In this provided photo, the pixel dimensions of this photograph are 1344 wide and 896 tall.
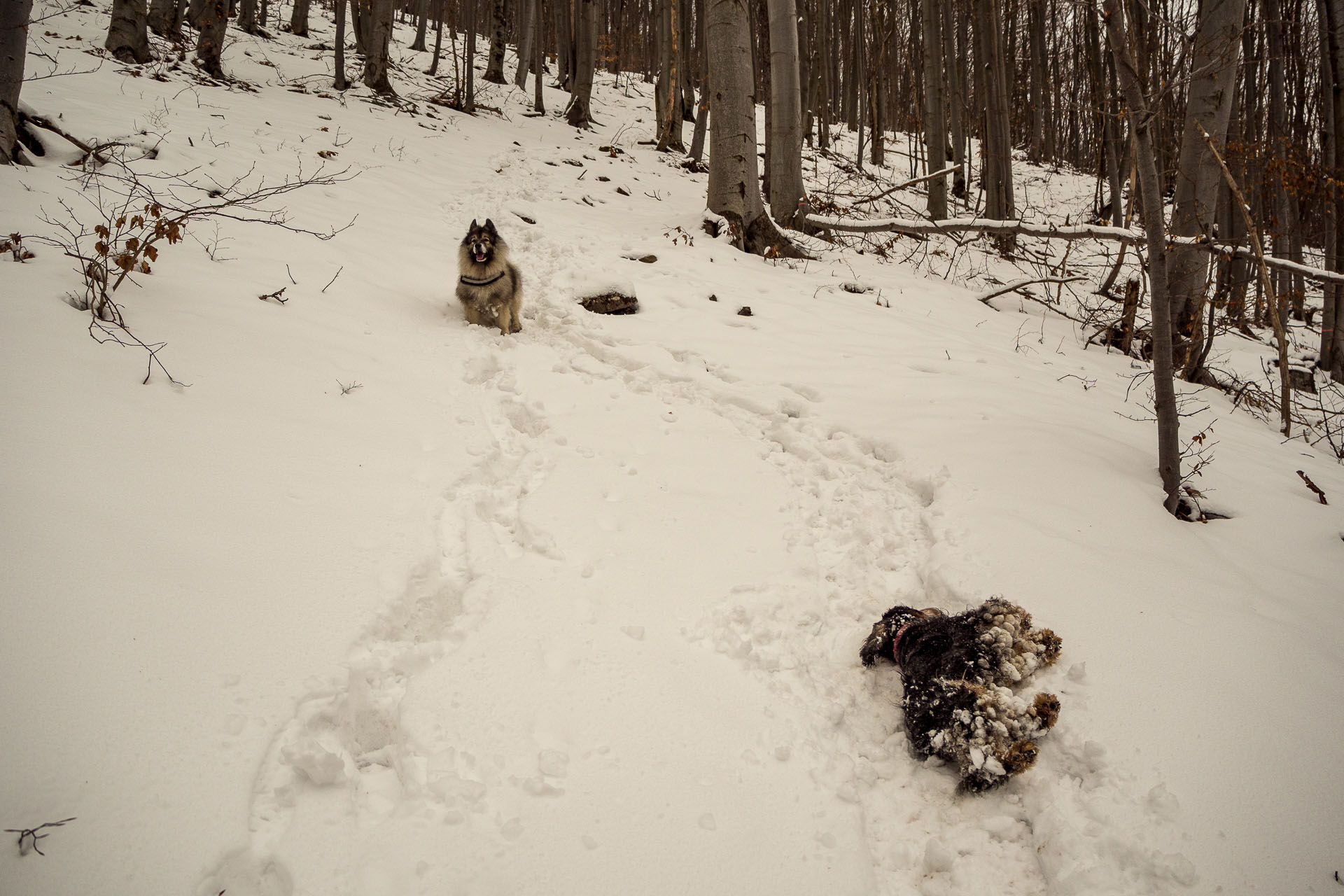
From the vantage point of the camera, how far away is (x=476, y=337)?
5.02 metres

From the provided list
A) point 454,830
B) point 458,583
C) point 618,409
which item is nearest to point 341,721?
point 454,830

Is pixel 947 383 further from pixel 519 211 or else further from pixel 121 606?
pixel 519 211

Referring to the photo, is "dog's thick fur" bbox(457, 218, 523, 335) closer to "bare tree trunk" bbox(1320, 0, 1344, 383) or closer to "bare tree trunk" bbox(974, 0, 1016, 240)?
"bare tree trunk" bbox(1320, 0, 1344, 383)

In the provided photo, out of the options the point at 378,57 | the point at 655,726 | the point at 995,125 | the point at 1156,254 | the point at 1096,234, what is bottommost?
the point at 655,726

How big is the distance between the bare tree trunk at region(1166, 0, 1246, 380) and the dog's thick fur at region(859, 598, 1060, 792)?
15.7 ft

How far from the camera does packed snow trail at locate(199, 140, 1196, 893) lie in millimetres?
1646

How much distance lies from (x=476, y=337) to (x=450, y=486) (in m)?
2.25

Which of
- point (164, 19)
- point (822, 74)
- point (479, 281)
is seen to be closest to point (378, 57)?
point (164, 19)

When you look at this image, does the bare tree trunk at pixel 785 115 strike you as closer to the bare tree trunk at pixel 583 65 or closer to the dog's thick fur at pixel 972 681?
the dog's thick fur at pixel 972 681

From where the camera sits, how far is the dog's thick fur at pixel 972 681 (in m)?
1.89

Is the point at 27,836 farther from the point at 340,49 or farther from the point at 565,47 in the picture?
the point at 565,47

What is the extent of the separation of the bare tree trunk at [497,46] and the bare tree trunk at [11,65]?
51.5 ft

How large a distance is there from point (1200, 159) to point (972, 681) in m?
6.17

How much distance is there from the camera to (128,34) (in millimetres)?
10703
